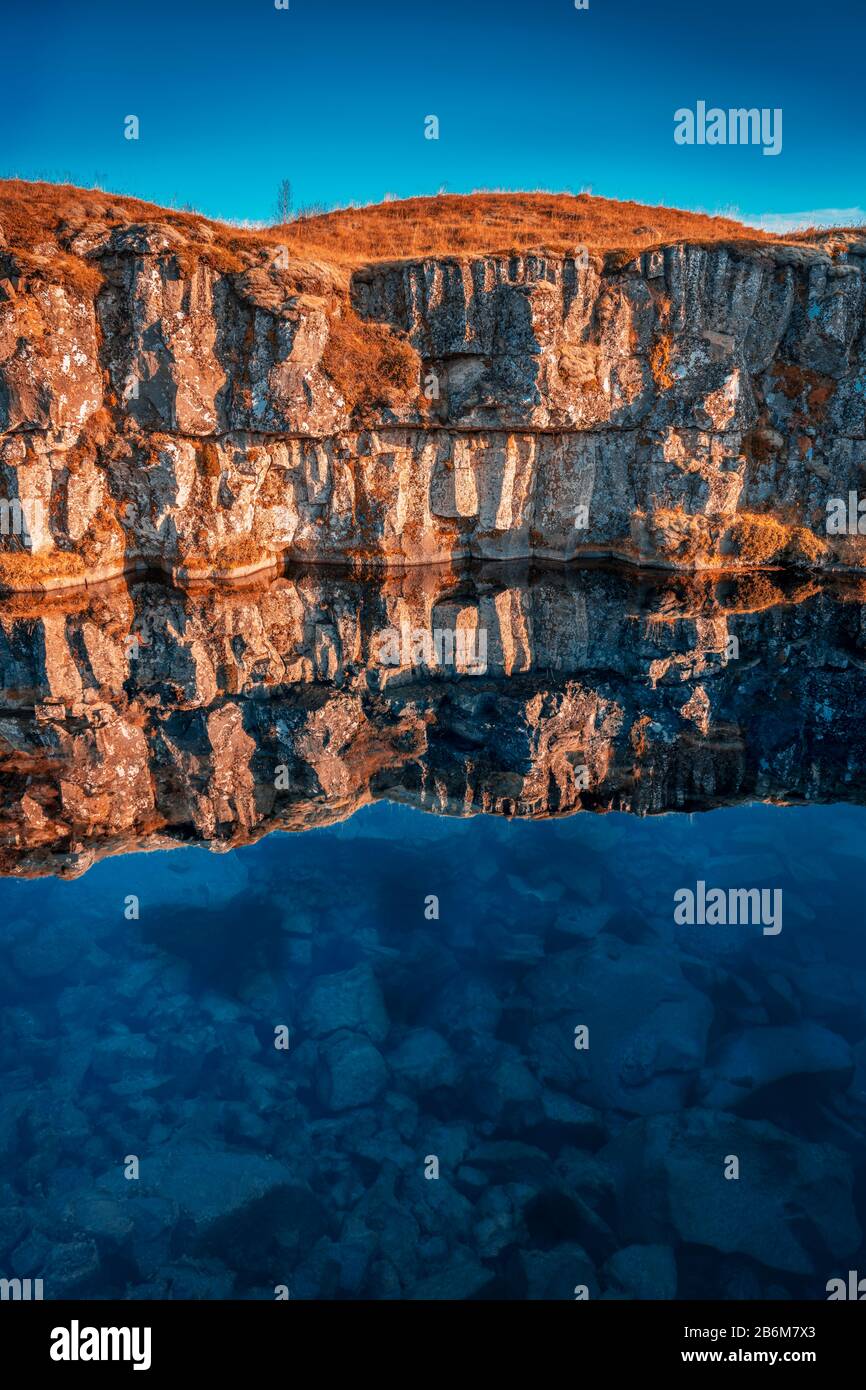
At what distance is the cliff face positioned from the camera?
25000 mm

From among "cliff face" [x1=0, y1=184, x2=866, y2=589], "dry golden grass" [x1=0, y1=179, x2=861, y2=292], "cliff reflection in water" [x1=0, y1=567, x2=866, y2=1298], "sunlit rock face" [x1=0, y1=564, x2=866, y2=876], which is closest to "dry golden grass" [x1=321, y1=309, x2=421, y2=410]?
"cliff face" [x1=0, y1=184, x2=866, y2=589]

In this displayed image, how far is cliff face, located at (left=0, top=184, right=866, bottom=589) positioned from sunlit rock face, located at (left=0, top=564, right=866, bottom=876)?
6.31 ft

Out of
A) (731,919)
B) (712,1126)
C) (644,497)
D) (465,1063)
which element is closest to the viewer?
(712,1126)

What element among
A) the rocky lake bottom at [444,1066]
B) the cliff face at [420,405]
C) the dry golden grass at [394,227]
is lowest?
the rocky lake bottom at [444,1066]

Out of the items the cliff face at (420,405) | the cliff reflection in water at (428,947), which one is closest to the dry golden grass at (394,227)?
the cliff face at (420,405)

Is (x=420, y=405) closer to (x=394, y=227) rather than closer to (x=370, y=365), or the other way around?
(x=370, y=365)

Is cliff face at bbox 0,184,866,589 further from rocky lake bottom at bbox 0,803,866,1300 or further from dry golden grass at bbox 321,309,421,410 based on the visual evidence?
rocky lake bottom at bbox 0,803,866,1300

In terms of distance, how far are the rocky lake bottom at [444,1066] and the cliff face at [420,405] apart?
1283 centimetres

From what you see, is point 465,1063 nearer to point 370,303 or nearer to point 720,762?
point 720,762

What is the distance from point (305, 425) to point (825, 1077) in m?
22.4

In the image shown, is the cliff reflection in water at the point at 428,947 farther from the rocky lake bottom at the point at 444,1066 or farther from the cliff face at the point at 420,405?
the cliff face at the point at 420,405

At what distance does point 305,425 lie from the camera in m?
26.5

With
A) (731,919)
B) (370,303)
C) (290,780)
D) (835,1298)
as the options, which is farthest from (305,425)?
(835,1298)

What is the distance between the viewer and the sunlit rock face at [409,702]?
63.8ft
